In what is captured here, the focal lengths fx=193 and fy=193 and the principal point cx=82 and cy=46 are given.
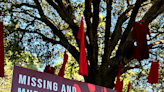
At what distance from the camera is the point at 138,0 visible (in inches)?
215

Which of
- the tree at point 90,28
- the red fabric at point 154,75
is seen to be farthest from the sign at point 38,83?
the red fabric at point 154,75

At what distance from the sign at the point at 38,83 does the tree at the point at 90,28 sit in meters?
2.28

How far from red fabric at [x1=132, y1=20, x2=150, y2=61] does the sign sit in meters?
2.36

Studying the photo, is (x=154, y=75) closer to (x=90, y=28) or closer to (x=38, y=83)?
(x=90, y=28)

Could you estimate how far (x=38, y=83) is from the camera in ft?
12.0

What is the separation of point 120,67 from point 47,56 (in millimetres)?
3612

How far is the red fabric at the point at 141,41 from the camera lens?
5858mm

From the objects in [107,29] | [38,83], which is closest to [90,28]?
[107,29]

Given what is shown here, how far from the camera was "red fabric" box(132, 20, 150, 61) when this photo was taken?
19.2ft

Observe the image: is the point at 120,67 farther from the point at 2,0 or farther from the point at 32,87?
the point at 2,0

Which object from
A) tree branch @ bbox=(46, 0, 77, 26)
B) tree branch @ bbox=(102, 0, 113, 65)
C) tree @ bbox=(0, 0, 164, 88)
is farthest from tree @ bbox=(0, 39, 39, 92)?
tree branch @ bbox=(102, 0, 113, 65)

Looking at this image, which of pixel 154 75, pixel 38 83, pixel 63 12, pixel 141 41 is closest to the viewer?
pixel 38 83

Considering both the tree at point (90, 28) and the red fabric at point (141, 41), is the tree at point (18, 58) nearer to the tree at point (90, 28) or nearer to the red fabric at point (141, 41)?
the tree at point (90, 28)

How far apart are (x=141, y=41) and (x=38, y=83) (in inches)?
141
